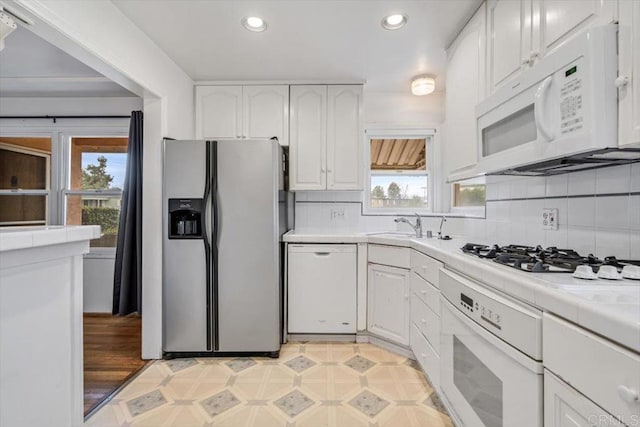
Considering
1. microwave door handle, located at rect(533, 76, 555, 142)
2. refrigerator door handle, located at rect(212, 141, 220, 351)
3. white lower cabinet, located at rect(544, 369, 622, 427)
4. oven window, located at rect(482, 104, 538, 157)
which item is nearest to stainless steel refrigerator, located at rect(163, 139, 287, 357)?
refrigerator door handle, located at rect(212, 141, 220, 351)

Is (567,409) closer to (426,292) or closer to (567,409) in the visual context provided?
(567,409)

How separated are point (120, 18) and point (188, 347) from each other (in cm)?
232

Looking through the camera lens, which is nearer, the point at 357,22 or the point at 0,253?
the point at 0,253

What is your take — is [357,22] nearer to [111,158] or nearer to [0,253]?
[0,253]

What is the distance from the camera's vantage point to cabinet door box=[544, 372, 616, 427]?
0.65 metres

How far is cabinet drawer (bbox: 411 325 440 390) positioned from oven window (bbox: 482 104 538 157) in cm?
117

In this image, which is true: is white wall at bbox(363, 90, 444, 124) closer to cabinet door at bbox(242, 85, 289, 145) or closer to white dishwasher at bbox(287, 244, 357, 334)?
cabinet door at bbox(242, 85, 289, 145)

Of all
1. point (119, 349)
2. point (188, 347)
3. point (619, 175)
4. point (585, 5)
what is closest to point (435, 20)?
point (585, 5)

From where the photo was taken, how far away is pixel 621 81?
3.03 ft

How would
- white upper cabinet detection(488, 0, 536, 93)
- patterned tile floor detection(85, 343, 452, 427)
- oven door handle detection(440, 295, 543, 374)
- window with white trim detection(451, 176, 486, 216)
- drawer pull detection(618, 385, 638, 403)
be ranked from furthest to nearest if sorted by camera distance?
window with white trim detection(451, 176, 486, 216), patterned tile floor detection(85, 343, 452, 427), white upper cabinet detection(488, 0, 536, 93), oven door handle detection(440, 295, 543, 374), drawer pull detection(618, 385, 638, 403)

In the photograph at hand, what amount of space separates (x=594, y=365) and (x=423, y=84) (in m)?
2.61

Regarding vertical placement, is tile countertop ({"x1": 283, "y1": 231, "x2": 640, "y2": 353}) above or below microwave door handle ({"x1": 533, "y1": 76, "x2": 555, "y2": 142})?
below

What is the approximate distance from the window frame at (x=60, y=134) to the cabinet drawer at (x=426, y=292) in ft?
10.7

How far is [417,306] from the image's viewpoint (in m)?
2.05
